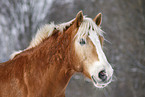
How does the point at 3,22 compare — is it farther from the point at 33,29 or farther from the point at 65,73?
the point at 65,73

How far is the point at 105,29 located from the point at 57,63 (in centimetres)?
1281

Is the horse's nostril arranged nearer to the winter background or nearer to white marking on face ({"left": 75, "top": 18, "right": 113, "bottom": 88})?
white marking on face ({"left": 75, "top": 18, "right": 113, "bottom": 88})

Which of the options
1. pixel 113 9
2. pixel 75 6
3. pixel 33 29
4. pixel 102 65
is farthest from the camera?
pixel 113 9

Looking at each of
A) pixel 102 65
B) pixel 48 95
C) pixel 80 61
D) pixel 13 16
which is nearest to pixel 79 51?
pixel 80 61

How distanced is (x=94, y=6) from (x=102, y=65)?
1450 centimetres

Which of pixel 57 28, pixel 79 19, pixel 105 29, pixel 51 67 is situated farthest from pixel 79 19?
pixel 105 29

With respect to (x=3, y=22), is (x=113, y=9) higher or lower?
lower

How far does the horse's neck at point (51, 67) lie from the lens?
126 inches

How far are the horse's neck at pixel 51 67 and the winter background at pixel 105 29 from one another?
510cm

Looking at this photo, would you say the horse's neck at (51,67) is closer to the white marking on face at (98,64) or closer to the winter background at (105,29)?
the white marking on face at (98,64)

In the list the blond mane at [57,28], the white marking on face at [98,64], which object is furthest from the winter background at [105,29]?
the white marking on face at [98,64]

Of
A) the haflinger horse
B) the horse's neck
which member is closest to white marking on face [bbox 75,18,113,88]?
the haflinger horse

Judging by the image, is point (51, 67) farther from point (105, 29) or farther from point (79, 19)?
point (105, 29)

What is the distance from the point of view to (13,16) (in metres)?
11.8
